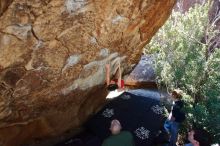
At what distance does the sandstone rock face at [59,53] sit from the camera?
4527 mm

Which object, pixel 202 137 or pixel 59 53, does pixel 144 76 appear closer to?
pixel 202 137

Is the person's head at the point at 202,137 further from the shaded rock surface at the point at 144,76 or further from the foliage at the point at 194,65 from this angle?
the shaded rock surface at the point at 144,76

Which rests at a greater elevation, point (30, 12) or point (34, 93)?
point (30, 12)

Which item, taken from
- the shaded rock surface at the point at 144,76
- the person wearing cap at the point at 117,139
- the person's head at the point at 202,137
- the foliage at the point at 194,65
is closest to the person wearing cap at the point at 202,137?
the person's head at the point at 202,137

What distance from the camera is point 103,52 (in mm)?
5957

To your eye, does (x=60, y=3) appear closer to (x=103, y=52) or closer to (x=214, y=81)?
(x=103, y=52)

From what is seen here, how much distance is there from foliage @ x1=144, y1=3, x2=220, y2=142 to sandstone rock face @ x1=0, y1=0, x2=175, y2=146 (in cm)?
84

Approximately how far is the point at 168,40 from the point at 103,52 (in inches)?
93.3

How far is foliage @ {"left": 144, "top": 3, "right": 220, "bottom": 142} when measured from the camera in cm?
695

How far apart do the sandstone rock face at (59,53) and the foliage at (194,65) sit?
0.84 m

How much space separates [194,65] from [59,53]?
2.89 metres

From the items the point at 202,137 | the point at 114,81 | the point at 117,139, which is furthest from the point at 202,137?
the point at 117,139

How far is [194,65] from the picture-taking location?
7.18 m

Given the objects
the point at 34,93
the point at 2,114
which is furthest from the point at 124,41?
the point at 2,114
